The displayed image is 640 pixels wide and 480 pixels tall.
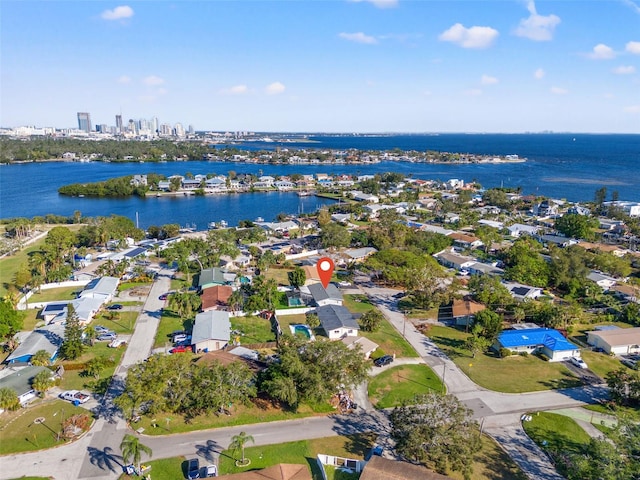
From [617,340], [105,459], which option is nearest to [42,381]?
[105,459]

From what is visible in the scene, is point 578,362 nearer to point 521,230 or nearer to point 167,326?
point 167,326

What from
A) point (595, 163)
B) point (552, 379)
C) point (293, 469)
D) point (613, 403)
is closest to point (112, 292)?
point (293, 469)

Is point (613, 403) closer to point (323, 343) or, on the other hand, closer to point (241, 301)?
point (323, 343)

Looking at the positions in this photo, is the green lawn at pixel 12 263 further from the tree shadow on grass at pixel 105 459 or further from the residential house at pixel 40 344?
the tree shadow on grass at pixel 105 459

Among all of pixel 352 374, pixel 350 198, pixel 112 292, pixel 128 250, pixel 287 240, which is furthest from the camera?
pixel 350 198

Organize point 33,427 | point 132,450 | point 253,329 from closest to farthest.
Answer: point 132,450, point 33,427, point 253,329

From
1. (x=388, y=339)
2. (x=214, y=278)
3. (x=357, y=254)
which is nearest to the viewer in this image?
(x=388, y=339)

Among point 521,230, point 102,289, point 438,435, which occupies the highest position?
point 521,230
